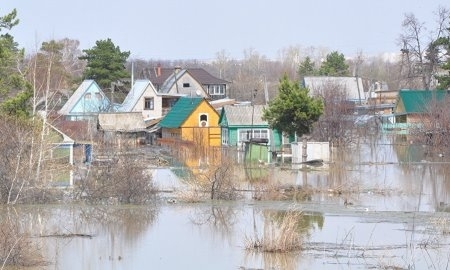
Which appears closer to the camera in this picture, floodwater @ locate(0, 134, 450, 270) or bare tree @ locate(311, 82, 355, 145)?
floodwater @ locate(0, 134, 450, 270)

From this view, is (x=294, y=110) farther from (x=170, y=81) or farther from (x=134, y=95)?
(x=170, y=81)

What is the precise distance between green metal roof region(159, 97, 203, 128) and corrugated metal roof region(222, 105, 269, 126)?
13.1 ft

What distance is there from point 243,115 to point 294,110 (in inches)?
530

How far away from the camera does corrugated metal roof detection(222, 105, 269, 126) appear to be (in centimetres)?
5792

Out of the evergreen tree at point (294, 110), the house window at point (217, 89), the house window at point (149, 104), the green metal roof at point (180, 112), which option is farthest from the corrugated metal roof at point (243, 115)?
the house window at point (217, 89)

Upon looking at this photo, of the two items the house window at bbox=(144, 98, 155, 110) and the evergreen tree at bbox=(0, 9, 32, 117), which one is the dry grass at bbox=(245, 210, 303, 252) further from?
the house window at bbox=(144, 98, 155, 110)

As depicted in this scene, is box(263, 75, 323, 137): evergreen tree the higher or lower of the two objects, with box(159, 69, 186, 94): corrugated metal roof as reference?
lower

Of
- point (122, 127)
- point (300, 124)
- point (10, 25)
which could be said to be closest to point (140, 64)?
point (122, 127)

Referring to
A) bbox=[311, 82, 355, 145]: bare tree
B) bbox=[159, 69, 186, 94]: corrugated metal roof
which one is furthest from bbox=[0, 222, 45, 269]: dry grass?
bbox=[159, 69, 186, 94]: corrugated metal roof

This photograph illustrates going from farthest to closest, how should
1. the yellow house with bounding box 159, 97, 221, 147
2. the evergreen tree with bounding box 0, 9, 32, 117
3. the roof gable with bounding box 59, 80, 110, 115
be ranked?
1. the roof gable with bounding box 59, 80, 110, 115
2. the yellow house with bounding box 159, 97, 221, 147
3. the evergreen tree with bounding box 0, 9, 32, 117

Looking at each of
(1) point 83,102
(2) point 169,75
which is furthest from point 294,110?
(2) point 169,75

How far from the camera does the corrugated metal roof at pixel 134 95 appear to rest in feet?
240

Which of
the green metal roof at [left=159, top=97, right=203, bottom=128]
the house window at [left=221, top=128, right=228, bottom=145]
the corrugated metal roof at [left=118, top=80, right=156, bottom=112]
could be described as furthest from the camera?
the corrugated metal roof at [left=118, top=80, right=156, bottom=112]

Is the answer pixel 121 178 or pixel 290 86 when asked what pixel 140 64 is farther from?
Result: pixel 121 178
